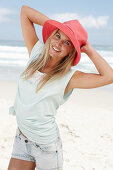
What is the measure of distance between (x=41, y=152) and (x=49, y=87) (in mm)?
514

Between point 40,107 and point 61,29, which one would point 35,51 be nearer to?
point 61,29

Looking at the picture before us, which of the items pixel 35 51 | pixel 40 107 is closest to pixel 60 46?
pixel 35 51

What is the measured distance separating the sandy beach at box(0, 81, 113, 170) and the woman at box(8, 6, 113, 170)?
59.7 inches

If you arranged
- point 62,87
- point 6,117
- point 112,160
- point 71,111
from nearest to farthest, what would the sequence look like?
1. point 62,87
2. point 112,160
3. point 6,117
4. point 71,111

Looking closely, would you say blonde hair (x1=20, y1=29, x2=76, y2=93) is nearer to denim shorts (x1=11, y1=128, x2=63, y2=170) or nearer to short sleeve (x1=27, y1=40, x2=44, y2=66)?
short sleeve (x1=27, y1=40, x2=44, y2=66)

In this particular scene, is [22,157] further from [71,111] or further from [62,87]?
[71,111]

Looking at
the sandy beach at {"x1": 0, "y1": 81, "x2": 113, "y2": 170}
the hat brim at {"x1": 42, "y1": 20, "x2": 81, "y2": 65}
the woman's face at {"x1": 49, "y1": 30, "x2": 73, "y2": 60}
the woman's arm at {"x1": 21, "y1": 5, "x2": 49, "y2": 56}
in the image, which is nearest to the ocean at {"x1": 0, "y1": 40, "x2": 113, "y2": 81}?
the sandy beach at {"x1": 0, "y1": 81, "x2": 113, "y2": 170}

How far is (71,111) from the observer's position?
5.61m

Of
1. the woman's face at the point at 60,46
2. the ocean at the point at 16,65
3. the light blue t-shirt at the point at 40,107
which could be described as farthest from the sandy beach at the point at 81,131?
the ocean at the point at 16,65

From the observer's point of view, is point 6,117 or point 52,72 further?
point 6,117

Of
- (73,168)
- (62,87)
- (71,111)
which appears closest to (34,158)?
(62,87)

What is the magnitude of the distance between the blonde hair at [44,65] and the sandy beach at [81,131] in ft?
5.94

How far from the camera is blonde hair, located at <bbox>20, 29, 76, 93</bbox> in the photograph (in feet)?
6.47

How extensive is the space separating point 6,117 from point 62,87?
10.7 ft
